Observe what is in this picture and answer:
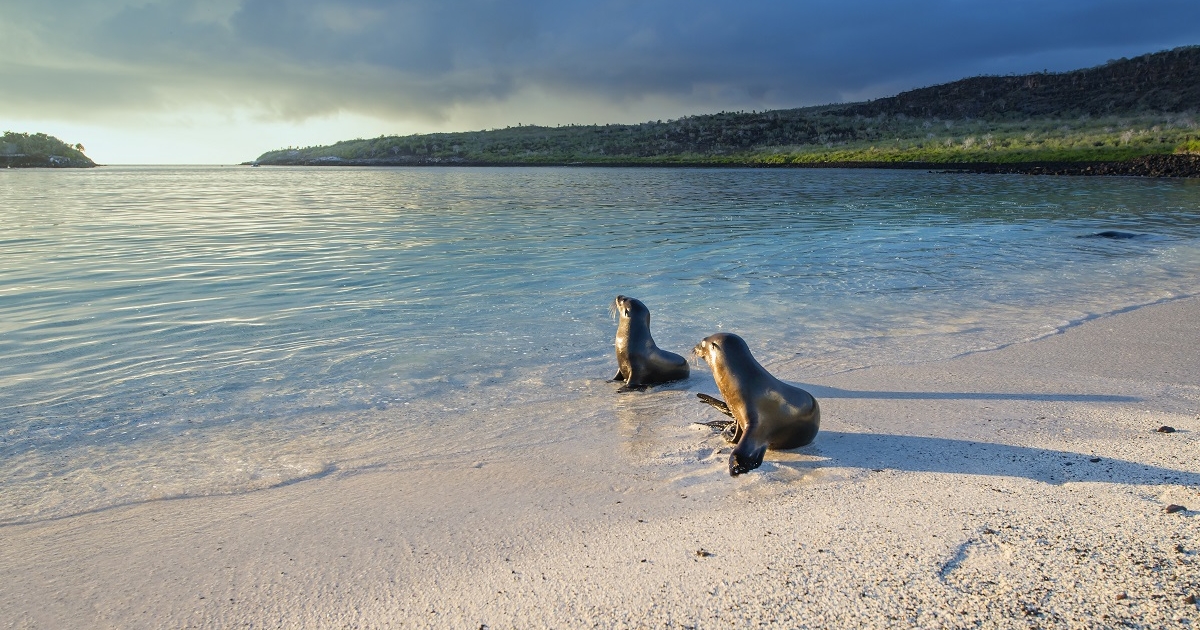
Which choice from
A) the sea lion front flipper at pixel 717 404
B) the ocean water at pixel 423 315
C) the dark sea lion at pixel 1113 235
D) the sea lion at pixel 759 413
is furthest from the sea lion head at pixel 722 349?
the dark sea lion at pixel 1113 235

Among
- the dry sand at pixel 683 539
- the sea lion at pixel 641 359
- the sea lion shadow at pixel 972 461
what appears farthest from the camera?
the sea lion at pixel 641 359

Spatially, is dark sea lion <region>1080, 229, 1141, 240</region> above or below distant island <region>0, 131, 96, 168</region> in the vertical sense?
below

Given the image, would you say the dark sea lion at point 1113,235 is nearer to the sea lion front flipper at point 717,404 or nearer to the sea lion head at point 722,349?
the sea lion front flipper at point 717,404

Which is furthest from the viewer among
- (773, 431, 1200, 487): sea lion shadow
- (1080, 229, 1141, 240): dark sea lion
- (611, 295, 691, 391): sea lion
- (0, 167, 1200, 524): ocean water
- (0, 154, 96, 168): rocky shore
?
(0, 154, 96, 168): rocky shore

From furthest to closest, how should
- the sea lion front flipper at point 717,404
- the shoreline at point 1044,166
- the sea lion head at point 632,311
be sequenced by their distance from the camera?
the shoreline at point 1044,166 → the sea lion head at point 632,311 → the sea lion front flipper at point 717,404

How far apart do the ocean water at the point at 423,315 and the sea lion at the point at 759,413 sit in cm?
116

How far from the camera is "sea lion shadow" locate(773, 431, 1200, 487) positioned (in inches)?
163

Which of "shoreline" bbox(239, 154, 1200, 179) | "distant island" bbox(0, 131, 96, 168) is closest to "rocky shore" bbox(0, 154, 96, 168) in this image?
"distant island" bbox(0, 131, 96, 168)

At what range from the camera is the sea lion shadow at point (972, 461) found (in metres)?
4.14

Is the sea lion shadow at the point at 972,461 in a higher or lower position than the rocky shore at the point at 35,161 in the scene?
lower

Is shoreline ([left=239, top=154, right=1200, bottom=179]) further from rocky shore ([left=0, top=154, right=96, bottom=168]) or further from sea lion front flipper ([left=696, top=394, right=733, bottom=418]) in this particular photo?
rocky shore ([left=0, top=154, right=96, bottom=168])

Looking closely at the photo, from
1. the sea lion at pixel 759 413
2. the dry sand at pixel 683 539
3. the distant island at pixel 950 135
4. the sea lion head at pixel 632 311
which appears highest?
the distant island at pixel 950 135

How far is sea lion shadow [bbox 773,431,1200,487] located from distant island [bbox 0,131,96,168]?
388ft

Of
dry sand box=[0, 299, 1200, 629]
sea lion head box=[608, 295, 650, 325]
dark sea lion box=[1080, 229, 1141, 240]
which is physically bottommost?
dry sand box=[0, 299, 1200, 629]
